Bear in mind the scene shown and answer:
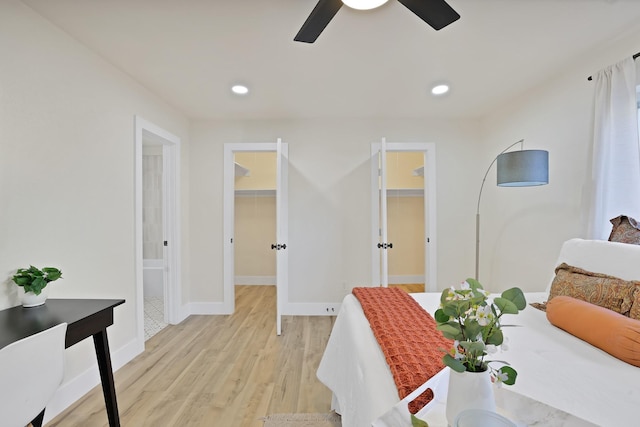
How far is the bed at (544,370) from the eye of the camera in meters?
0.89

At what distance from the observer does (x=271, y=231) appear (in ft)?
17.5

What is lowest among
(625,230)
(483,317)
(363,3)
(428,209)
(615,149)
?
(483,317)

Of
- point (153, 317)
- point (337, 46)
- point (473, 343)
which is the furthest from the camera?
point (153, 317)

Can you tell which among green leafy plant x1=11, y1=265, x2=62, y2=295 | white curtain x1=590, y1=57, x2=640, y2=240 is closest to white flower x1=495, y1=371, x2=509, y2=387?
white curtain x1=590, y1=57, x2=640, y2=240

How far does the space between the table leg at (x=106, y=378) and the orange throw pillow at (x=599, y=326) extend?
2.45 meters

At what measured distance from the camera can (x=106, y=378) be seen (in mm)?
1634

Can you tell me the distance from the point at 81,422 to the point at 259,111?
3.11 meters

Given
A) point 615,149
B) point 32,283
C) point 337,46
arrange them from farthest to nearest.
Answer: point 337,46 → point 615,149 → point 32,283

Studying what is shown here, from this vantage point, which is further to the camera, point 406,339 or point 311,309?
point 311,309

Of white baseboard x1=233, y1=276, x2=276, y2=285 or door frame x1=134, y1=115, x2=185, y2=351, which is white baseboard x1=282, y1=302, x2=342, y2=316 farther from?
white baseboard x1=233, y1=276, x2=276, y2=285

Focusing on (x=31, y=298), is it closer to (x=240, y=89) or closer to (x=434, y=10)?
(x=240, y=89)

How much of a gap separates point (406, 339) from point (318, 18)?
5.38 ft

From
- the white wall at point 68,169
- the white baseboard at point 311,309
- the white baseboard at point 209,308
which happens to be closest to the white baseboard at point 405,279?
the white baseboard at point 311,309

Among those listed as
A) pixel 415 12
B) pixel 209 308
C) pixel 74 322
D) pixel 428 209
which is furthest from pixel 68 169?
pixel 428 209
